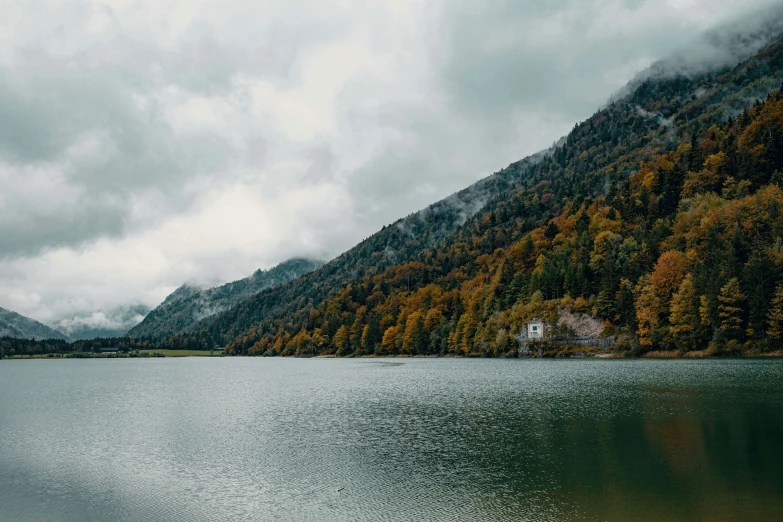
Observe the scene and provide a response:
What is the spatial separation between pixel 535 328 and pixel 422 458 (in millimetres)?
130033

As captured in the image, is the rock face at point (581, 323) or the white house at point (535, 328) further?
the white house at point (535, 328)

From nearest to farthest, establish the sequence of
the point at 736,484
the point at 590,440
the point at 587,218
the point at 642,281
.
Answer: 1. the point at 736,484
2. the point at 590,440
3. the point at 642,281
4. the point at 587,218

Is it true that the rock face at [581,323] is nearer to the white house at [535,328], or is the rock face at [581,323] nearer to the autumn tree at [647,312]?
the white house at [535,328]

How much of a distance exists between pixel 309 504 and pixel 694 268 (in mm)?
118458

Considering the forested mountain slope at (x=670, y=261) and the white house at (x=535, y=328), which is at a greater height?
the forested mountain slope at (x=670, y=261)

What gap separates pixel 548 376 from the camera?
85.2 metres

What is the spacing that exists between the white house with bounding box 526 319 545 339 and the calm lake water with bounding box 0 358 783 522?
295 ft

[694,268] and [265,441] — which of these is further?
[694,268]

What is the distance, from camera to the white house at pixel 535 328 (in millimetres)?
154500

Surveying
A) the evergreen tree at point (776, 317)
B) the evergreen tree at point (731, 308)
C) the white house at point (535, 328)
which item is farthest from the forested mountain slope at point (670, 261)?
the white house at point (535, 328)

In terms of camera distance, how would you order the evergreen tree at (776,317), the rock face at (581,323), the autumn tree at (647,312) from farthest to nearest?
1. the rock face at (581,323)
2. the autumn tree at (647,312)
3. the evergreen tree at (776,317)

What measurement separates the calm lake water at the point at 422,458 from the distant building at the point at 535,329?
89825 millimetres

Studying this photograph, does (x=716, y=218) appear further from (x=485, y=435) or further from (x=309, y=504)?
(x=309, y=504)

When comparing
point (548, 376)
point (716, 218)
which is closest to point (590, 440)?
point (548, 376)
